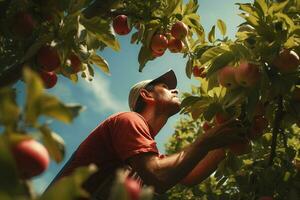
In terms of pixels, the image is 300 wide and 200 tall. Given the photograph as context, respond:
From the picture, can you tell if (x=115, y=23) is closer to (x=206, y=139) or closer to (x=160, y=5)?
(x=160, y=5)

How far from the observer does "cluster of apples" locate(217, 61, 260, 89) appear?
96.3 inches

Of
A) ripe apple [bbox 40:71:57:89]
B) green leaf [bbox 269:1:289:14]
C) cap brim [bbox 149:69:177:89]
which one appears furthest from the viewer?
cap brim [bbox 149:69:177:89]

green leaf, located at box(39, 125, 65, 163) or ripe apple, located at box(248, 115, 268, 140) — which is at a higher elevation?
green leaf, located at box(39, 125, 65, 163)

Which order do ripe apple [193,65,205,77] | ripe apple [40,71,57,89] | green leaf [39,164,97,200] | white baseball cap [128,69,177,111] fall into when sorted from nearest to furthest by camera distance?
green leaf [39,164,97,200], ripe apple [40,71,57,89], ripe apple [193,65,205,77], white baseball cap [128,69,177,111]

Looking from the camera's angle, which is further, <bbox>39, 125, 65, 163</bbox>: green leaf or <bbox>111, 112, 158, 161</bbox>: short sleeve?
<bbox>111, 112, 158, 161</bbox>: short sleeve

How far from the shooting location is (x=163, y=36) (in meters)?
3.20

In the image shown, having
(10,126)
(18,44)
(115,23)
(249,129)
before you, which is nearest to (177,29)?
(115,23)

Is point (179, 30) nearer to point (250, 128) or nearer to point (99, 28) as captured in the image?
point (250, 128)

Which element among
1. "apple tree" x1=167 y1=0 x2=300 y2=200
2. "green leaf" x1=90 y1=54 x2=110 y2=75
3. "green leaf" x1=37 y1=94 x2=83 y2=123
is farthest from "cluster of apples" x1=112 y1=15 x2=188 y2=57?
"green leaf" x1=37 y1=94 x2=83 y2=123

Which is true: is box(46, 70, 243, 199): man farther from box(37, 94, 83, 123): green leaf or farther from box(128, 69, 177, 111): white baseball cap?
box(37, 94, 83, 123): green leaf

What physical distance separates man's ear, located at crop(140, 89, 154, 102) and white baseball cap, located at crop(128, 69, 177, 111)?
0.04 meters

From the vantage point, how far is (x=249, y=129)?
9.37 ft

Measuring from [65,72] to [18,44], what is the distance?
32 cm

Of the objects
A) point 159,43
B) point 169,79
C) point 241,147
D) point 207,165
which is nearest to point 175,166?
point 241,147
